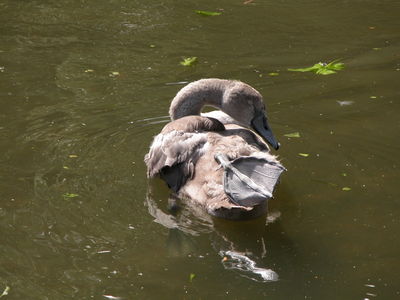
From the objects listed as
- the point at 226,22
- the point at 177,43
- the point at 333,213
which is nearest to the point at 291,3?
the point at 226,22

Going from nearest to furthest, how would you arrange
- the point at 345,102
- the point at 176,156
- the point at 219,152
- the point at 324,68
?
the point at 219,152 < the point at 176,156 < the point at 345,102 < the point at 324,68

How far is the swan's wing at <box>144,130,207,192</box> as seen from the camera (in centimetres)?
641

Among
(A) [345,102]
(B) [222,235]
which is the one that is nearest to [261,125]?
(B) [222,235]

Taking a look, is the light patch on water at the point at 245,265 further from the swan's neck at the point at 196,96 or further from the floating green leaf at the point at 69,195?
the swan's neck at the point at 196,96

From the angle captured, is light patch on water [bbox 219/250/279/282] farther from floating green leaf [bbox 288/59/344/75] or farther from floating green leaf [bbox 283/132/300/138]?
floating green leaf [bbox 288/59/344/75]

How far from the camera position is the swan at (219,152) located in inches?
224

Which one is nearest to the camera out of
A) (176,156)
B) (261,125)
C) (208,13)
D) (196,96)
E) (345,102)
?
(176,156)

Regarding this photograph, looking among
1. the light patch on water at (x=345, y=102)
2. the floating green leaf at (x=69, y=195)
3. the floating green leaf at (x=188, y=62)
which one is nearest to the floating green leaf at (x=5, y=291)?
the floating green leaf at (x=69, y=195)

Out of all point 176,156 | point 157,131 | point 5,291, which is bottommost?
point 157,131

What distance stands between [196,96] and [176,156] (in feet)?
3.12

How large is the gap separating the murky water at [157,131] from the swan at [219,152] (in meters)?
0.21

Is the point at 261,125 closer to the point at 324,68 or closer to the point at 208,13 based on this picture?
the point at 324,68

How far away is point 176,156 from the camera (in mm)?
6445

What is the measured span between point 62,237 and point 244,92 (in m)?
2.18
